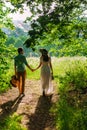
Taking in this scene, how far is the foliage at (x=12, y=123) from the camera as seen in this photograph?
30.4 feet

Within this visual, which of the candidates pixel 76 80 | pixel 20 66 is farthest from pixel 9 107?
pixel 76 80

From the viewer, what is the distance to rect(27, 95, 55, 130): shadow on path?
995 centimetres

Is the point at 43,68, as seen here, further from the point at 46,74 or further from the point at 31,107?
the point at 31,107

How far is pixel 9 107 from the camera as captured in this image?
482 inches

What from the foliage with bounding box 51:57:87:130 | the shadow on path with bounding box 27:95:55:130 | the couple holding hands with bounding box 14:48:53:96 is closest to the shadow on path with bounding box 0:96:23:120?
the shadow on path with bounding box 27:95:55:130

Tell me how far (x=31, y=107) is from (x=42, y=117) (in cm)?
133

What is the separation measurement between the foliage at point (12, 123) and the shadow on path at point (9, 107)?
0.79m

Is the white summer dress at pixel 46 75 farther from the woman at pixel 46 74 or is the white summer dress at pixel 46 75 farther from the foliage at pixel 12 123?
the foliage at pixel 12 123

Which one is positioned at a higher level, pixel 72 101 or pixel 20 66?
pixel 20 66

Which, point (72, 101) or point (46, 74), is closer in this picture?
point (72, 101)

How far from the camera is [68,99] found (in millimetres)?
12125

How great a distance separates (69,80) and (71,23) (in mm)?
3427

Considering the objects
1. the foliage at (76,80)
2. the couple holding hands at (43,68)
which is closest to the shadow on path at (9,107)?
the couple holding hands at (43,68)

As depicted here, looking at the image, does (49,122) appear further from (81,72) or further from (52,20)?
(81,72)
